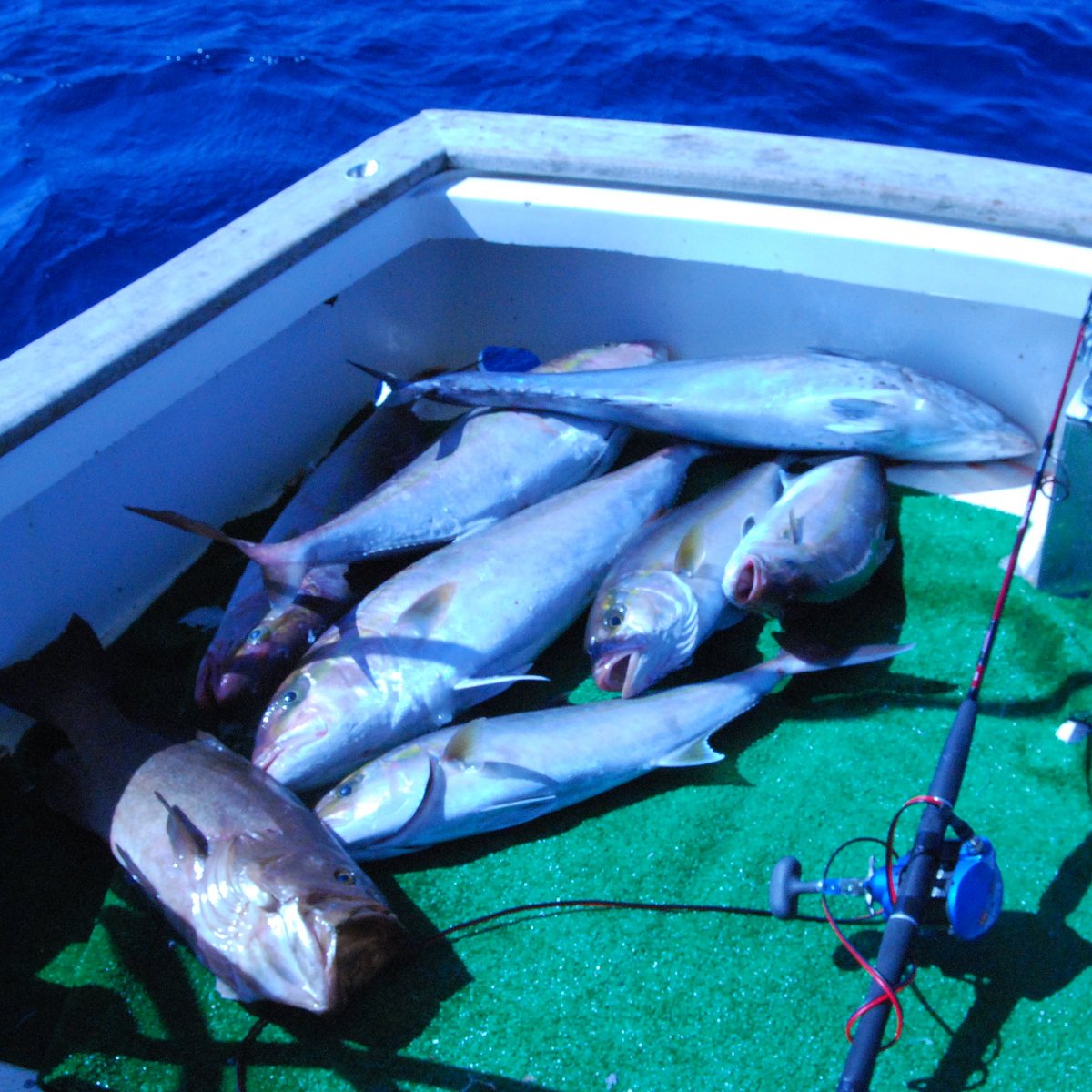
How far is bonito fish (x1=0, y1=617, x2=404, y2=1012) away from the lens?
183 centimetres

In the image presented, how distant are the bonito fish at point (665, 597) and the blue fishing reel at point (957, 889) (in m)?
0.68

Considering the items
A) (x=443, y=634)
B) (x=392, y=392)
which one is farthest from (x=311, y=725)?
(x=392, y=392)

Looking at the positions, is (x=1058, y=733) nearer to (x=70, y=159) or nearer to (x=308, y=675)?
(x=308, y=675)

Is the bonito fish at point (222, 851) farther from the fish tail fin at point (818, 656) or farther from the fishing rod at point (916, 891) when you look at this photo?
the fish tail fin at point (818, 656)

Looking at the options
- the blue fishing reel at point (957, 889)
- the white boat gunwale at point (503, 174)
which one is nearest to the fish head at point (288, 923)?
the blue fishing reel at point (957, 889)

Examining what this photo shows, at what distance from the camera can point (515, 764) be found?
7.16ft

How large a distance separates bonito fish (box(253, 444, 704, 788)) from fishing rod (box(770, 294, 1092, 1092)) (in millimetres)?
830

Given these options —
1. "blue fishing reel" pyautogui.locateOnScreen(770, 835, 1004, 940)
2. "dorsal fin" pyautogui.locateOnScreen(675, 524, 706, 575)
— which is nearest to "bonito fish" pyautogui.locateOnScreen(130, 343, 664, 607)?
"dorsal fin" pyautogui.locateOnScreen(675, 524, 706, 575)

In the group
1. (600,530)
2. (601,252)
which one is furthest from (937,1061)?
(601,252)

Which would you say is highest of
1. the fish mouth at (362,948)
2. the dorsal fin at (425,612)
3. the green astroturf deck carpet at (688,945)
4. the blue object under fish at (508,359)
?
the blue object under fish at (508,359)

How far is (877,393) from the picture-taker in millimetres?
2814

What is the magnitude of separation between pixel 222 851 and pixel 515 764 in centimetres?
60

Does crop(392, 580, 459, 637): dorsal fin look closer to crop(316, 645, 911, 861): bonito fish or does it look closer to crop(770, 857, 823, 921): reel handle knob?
crop(316, 645, 911, 861): bonito fish

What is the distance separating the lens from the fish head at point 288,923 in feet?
5.98
